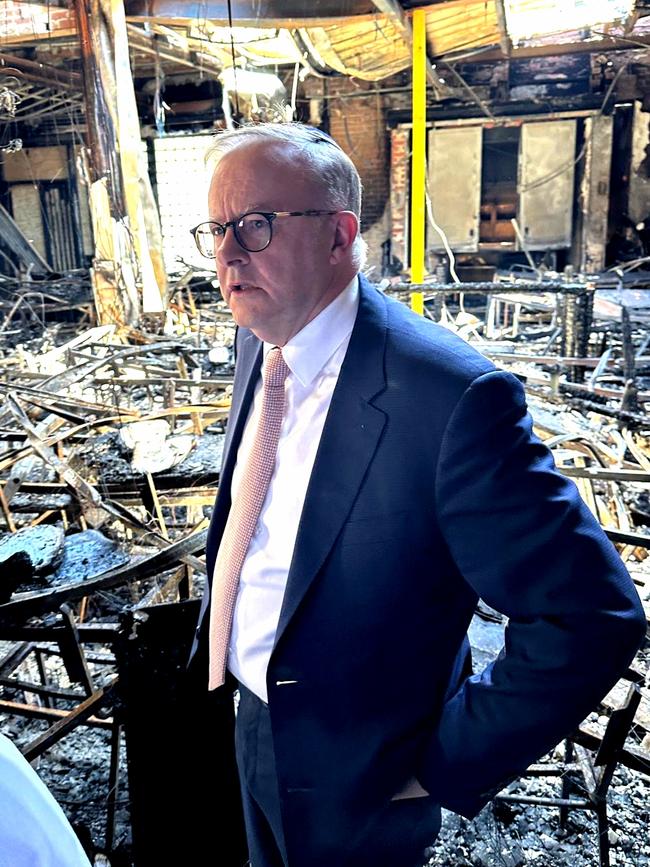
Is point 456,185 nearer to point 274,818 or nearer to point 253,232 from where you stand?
point 253,232

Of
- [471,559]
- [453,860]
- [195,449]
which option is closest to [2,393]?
[195,449]

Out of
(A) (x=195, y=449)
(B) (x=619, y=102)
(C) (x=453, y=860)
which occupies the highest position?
(B) (x=619, y=102)

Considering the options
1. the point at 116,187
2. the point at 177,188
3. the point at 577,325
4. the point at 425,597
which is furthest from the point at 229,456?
the point at 177,188

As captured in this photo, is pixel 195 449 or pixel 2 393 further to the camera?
pixel 2 393

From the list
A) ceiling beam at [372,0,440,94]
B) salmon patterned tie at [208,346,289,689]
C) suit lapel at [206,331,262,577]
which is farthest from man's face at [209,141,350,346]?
ceiling beam at [372,0,440,94]

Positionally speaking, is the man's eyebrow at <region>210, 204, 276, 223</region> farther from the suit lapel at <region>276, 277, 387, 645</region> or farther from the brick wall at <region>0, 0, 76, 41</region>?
the brick wall at <region>0, 0, 76, 41</region>

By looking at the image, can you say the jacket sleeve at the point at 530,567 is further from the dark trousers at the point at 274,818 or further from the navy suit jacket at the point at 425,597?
the dark trousers at the point at 274,818

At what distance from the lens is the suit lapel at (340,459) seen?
1.34 metres

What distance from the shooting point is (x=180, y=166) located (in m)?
15.6

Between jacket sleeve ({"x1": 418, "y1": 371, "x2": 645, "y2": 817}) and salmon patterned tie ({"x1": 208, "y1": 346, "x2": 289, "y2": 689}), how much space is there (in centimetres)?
50

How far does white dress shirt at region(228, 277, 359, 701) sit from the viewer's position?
4.94ft

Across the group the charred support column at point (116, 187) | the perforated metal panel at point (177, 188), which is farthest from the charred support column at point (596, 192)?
the charred support column at point (116, 187)

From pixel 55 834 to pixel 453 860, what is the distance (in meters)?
2.18

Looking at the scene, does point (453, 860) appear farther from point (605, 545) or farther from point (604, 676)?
point (605, 545)
